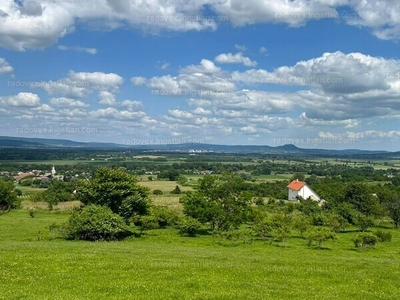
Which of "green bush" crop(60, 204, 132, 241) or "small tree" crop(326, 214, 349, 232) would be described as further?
"small tree" crop(326, 214, 349, 232)

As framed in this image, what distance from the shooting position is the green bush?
43.5 m

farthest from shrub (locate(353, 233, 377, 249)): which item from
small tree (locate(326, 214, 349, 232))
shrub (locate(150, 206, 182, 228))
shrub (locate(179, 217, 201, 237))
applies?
shrub (locate(150, 206, 182, 228))

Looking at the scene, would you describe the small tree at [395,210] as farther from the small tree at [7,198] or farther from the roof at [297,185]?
the small tree at [7,198]

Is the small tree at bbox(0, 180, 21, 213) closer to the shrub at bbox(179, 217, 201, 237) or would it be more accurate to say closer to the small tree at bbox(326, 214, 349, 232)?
the shrub at bbox(179, 217, 201, 237)

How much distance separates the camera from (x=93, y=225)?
4338 centimetres

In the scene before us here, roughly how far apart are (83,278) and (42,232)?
112ft

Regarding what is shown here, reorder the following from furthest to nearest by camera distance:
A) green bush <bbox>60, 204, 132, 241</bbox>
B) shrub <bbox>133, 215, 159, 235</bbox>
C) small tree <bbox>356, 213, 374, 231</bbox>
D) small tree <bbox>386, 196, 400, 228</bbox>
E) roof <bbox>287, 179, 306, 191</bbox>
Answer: roof <bbox>287, 179, 306, 191</bbox> → small tree <bbox>386, 196, 400, 228</bbox> → small tree <bbox>356, 213, 374, 231</bbox> → shrub <bbox>133, 215, 159, 235</bbox> → green bush <bbox>60, 204, 132, 241</bbox>

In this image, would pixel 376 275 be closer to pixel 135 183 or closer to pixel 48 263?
pixel 48 263

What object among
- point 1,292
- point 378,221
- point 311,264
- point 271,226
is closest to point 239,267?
point 311,264

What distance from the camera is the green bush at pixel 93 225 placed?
43469 millimetres

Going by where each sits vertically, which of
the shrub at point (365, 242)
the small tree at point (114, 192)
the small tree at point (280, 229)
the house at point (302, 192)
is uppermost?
the small tree at point (114, 192)

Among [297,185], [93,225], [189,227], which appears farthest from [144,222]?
[297,185]

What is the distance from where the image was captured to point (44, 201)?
105312 mm

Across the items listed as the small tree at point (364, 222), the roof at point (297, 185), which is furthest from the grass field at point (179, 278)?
the roof at point (297, 185)
